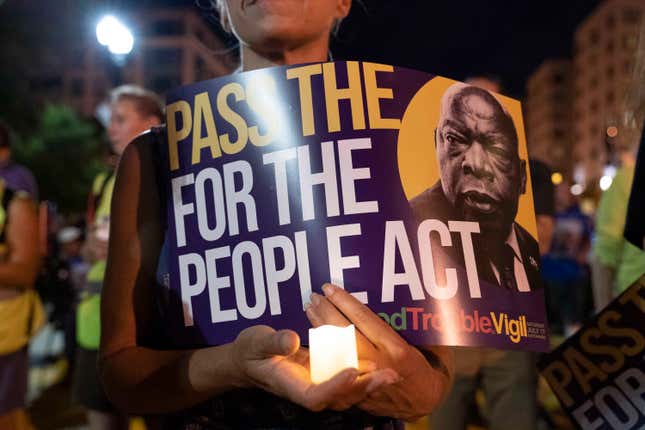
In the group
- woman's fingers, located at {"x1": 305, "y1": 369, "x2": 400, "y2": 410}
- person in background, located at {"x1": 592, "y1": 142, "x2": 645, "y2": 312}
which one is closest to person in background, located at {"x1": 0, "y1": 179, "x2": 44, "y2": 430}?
woman's fingers, located at {"x1": 305, "y1": 369, "x2": 400, "y2": 410}

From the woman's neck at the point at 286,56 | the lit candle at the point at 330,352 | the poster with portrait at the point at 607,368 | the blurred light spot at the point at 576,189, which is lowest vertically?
the poster with portrait at the point at 607,368

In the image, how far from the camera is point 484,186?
114 centimetres

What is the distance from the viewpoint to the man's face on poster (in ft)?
3.67

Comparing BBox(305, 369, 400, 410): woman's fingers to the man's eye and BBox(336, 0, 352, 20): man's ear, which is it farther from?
BBox(336, 0, 352, 20): man's ear

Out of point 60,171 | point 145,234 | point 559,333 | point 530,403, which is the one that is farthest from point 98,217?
point 60,171

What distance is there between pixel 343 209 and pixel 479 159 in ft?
0.95

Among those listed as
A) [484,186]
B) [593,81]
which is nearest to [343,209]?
[484,186]

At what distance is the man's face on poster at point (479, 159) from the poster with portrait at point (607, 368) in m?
0.47

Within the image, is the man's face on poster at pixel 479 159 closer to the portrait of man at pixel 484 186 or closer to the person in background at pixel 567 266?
the portrait of man at pixel 484 186

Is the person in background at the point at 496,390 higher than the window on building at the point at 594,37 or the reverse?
the reverse

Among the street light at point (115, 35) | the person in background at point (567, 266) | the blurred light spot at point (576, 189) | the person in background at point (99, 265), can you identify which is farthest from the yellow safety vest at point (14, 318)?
the blurred light spot at point (576, 189)

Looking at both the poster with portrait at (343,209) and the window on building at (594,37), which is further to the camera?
the window on building at (594,37)

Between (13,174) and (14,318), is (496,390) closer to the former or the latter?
(14,318)

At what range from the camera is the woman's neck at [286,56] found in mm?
1257
